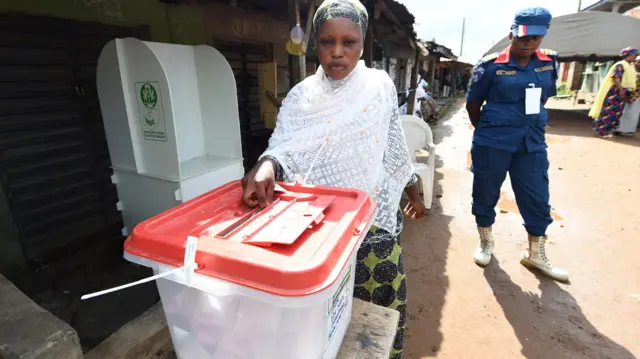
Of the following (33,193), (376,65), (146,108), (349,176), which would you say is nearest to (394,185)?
(349,176)

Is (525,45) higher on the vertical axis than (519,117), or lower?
higher

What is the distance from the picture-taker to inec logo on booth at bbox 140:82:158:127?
7.78ft

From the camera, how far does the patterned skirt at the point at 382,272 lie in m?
1.39

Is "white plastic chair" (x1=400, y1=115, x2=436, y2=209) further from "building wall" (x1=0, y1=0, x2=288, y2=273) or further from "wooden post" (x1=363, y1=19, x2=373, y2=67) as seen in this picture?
"building wall" (x1=0, y1=0, x2=288, y2=273)

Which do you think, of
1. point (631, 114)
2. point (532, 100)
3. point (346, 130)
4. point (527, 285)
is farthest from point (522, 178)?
point (631, 114)

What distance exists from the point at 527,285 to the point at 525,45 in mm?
1958

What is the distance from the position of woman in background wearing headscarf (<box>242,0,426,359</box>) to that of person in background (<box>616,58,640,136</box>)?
9814 mm

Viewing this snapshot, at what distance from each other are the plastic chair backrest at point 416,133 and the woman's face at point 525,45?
1.86 metres

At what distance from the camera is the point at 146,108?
2.47 meters

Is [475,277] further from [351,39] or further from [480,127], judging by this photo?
[351,39]

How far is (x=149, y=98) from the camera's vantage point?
2.41 m

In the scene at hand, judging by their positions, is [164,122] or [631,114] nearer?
[164,122]

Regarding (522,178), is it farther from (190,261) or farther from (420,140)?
(190,261)

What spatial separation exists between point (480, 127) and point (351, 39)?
1.92 metres
